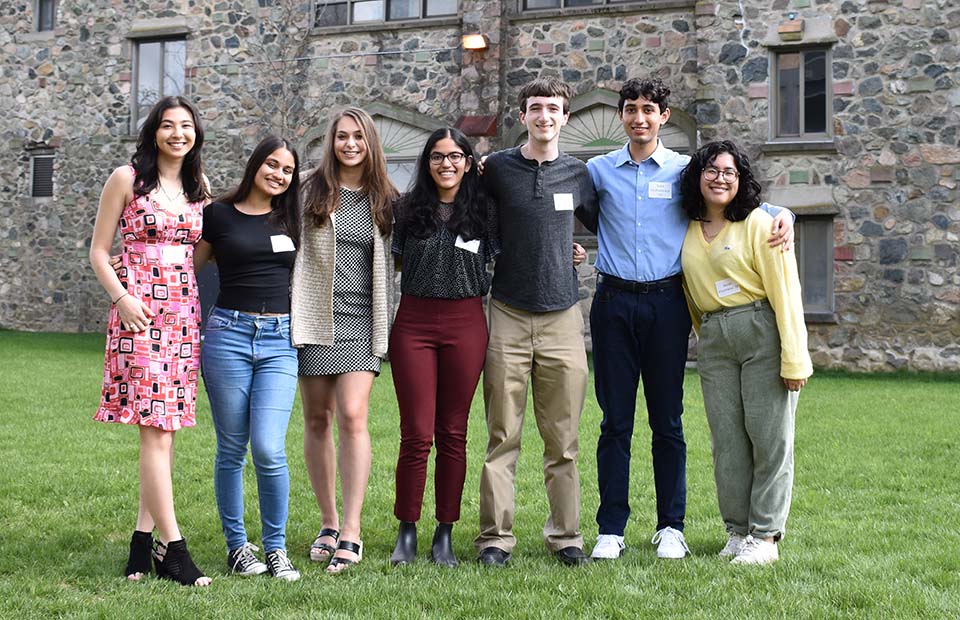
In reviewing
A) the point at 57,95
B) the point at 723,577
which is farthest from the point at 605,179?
the point at 57,95

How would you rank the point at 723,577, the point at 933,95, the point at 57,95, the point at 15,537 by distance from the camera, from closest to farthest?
1. the point at 723,577
2. the point at 15,537
3. the point at 933,95
4. the point at 57,95

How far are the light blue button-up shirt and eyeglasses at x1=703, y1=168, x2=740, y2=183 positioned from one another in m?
0.21

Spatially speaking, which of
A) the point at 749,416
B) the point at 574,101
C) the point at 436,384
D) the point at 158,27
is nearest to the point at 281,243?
the point at 436,384

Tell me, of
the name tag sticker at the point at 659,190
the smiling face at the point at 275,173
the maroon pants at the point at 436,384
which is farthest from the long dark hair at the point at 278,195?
the name tag sticker at the point at 659,190

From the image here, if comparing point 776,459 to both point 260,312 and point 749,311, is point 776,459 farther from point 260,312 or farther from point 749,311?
point 260,312

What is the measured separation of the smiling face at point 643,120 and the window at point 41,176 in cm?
1513

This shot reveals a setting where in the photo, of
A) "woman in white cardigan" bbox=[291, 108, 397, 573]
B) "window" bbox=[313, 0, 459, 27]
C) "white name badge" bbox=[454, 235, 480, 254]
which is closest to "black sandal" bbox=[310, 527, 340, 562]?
"woman in white cardigan" bbox=[291, 108, 397, 573]

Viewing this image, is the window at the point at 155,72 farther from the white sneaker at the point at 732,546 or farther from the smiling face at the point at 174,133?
the white sneaker at the point at 732,546

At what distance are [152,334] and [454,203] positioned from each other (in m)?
1.37

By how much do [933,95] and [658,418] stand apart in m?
10.00

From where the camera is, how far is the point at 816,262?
1320cm

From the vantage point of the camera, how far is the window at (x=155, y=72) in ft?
53.2

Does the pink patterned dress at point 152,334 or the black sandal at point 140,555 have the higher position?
the pink patterned dress at point 152,334

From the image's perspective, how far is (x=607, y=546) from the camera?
4426 millimetres
